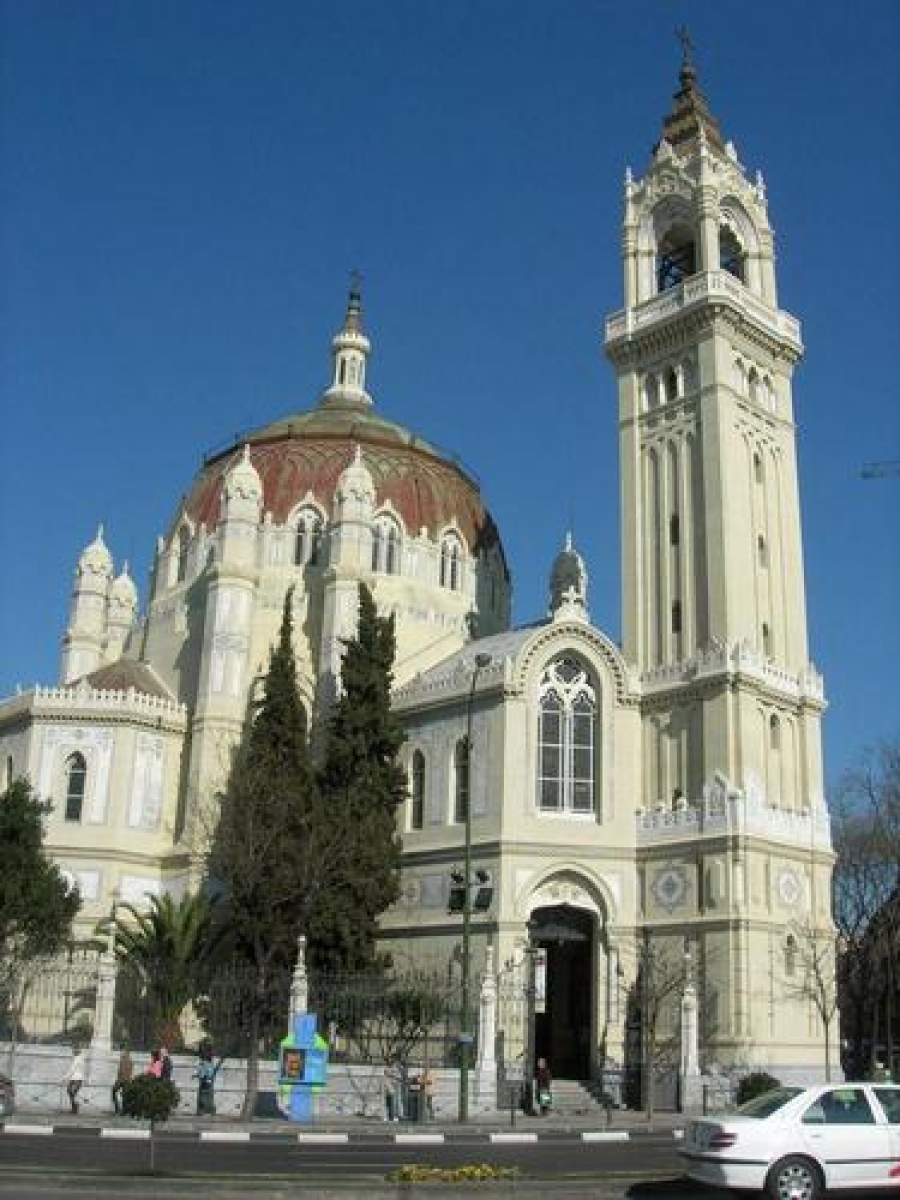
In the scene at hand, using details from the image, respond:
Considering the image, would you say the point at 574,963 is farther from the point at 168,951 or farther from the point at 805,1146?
the point at 805,1146

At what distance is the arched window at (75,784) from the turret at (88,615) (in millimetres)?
11806

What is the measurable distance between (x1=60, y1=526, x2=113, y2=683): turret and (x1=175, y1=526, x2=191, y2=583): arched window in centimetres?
564

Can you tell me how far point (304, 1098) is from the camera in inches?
1114

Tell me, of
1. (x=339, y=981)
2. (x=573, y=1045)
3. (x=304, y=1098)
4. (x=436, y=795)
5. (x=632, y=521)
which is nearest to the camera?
(x=304, y=1098)

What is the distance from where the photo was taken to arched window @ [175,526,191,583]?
56.3 metres

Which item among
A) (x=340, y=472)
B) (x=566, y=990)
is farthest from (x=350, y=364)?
(x=566, y=990)

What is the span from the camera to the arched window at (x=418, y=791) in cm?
4422

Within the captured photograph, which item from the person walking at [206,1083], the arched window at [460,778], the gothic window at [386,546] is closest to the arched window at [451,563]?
the gothic window at [386,546]

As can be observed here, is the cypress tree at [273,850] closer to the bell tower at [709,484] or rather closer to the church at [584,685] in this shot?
the church at [584,685]

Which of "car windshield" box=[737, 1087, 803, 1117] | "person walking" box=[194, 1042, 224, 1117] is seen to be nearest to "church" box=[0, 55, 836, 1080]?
"person walking" box=[194, 1042, 224, 1117]

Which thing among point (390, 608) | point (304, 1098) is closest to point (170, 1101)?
point (304, 1098)

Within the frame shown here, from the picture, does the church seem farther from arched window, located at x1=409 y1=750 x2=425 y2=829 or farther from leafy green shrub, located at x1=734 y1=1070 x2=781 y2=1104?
leafy green shrub, located at x1=734 y1=1070 x2=781 y2=1104

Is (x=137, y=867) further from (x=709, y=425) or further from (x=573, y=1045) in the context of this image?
(x=709, y=425)

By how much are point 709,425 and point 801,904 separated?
16.9 m
